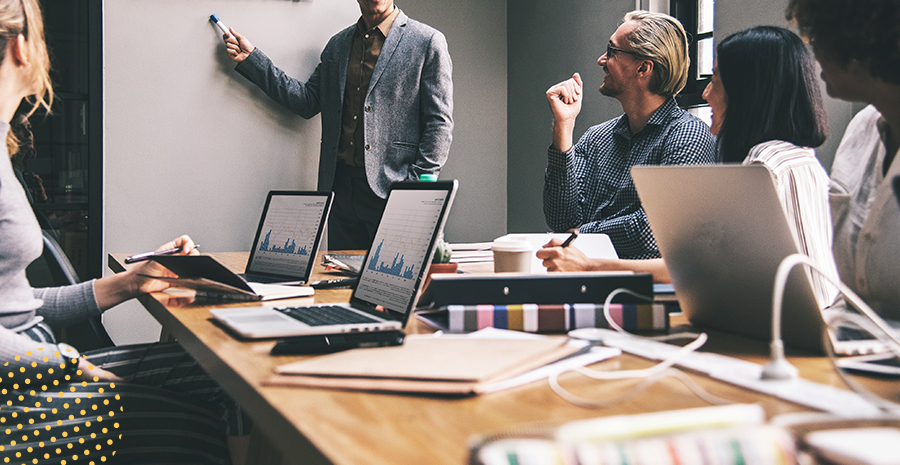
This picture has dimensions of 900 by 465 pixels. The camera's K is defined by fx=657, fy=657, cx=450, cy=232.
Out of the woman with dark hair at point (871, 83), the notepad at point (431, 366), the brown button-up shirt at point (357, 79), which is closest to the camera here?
the notepad at point (431, 366)

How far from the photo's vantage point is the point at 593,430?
350 mm

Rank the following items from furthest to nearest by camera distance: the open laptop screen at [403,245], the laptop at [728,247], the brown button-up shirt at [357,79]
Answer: the brown button-up shirt at [357,79] → the open laptop screen at [403,245] → the laptop at [728,247]

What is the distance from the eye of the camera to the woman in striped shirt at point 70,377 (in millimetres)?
1009

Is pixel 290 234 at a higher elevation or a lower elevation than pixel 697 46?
lower

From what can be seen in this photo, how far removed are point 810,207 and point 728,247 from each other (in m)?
0.44

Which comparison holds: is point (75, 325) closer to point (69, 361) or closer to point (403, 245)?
point (69, 361)

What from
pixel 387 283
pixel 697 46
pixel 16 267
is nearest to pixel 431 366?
pixel 387 283

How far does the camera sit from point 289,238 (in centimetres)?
165

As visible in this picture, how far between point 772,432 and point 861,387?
1.19 ft

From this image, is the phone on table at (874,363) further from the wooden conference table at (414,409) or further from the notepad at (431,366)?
the notepad at (431,366)

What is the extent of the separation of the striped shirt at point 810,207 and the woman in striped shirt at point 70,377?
107cm

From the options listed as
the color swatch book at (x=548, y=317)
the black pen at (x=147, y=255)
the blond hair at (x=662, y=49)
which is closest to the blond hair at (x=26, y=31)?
the black pen at (x=147, y=255)

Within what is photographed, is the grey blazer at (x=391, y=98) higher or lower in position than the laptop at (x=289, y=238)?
higher

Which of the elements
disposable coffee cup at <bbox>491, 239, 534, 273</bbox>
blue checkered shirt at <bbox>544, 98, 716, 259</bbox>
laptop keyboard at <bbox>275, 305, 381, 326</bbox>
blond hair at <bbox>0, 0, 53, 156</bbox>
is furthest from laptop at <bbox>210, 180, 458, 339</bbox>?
blue checkered shirt at <bbox>544, 98, 716, 259</bbox>
